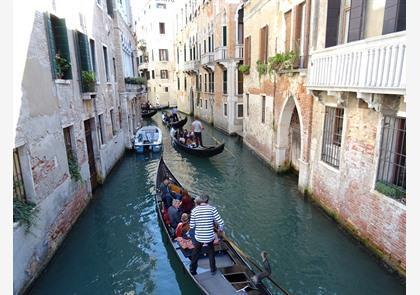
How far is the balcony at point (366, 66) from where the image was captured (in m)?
4.00

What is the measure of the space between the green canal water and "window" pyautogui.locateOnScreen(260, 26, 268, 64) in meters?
4.48

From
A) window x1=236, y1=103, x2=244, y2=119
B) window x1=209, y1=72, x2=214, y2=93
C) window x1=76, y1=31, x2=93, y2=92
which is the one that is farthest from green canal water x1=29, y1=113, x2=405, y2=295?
window x1=209, y1=72, x2=214, y2=93

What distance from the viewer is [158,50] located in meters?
34.0

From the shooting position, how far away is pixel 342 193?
6027 mm

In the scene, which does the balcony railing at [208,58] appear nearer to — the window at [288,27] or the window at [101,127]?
the window at [288,27]

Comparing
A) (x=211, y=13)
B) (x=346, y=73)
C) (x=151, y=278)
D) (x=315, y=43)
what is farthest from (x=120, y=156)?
(x=211, y=13)

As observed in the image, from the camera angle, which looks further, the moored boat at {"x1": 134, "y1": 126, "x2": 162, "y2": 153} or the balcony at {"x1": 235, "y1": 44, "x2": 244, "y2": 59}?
the balcony at {"x1": 235, "y1": 44, "x2": 244, "y2": 59}

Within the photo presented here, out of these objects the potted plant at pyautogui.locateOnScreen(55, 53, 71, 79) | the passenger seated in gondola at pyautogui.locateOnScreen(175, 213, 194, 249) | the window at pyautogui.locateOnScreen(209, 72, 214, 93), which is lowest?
the passenger seated in gondola at pyautogui.locateOnScreen(175, 213, 194, 249)

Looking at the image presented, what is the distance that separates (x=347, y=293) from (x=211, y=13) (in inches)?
679

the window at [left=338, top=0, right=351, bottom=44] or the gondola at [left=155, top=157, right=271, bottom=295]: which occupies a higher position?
the window at [left=338, top=0, right=351, bottom=44]

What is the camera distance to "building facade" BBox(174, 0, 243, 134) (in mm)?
15789

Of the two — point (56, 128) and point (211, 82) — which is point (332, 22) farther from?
point (211, 82)

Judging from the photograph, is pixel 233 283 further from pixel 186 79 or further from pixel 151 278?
pixel 186 79

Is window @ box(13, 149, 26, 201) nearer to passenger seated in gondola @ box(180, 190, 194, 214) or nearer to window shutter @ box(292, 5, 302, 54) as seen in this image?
passenger seated in gondola @ box(180, 190, 194, 214)
